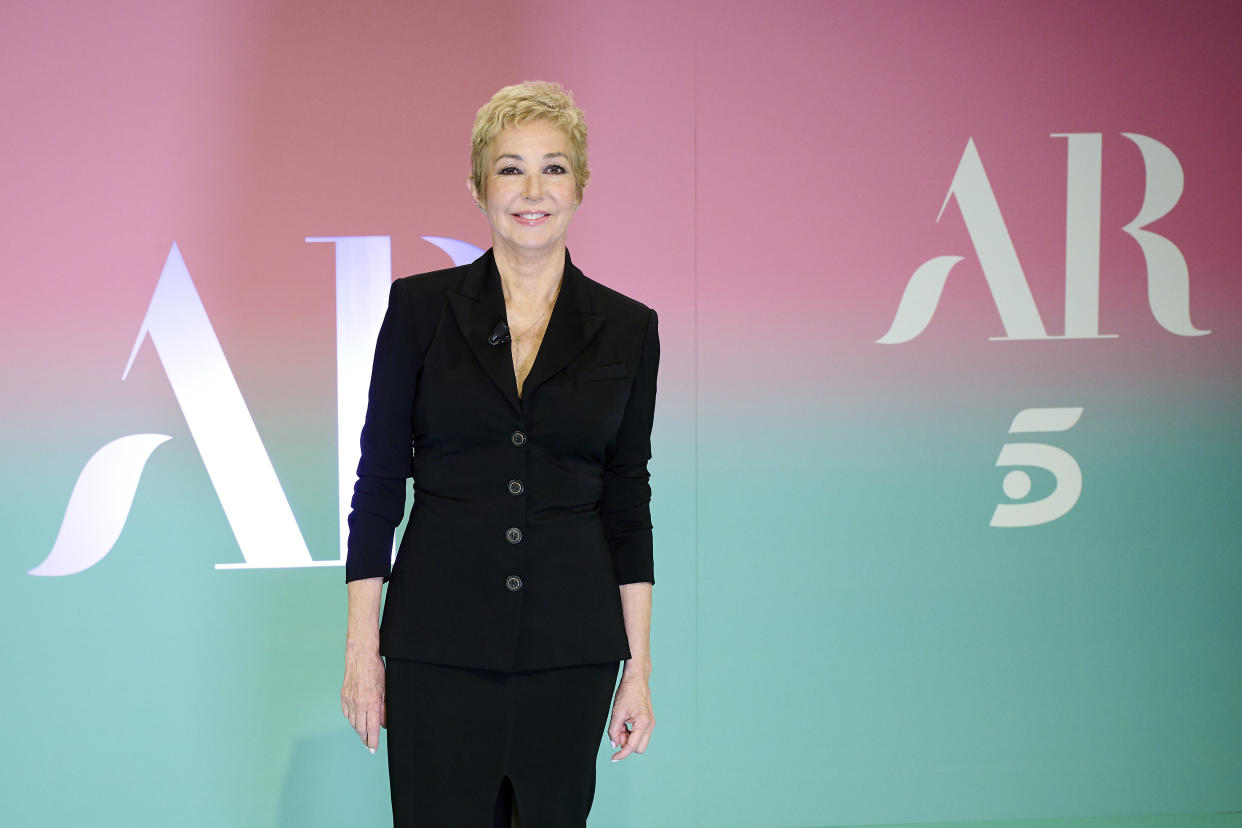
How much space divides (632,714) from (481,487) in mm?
468

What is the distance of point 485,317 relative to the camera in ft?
5.39

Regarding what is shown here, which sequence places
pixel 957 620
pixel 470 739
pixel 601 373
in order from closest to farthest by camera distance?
1. pixel 470 739
2. pixel 601 373
3. pixel 957 620

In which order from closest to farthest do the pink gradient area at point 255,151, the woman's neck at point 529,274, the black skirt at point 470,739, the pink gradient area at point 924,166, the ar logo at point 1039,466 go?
the black skirt at point 470,739 → the woman's neck at point 529,274 → the pink gradient area at point 255,151 → the pink gradient area at point 924,166 → the ar logo at point 1039,466

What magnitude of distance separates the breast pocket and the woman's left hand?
19.1 inches

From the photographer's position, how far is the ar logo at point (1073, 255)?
2871 millimetres

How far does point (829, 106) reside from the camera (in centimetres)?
282

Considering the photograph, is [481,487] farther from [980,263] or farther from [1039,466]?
[1039,466]

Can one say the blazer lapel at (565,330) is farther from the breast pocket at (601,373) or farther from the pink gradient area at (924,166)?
the pink gradient area at (924,166)

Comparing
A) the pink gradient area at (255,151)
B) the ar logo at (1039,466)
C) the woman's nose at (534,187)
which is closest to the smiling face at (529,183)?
the woman's nose at (534,187)

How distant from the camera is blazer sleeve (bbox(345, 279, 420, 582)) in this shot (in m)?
1.60

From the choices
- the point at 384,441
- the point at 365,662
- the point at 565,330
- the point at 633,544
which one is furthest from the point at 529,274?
the point at 365,662

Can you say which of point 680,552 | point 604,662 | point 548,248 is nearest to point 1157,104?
point 680,552

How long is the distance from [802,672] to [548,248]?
1645 millimetres

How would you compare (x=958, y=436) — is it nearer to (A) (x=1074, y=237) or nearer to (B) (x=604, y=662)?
(A) (x=1074, y=237)
